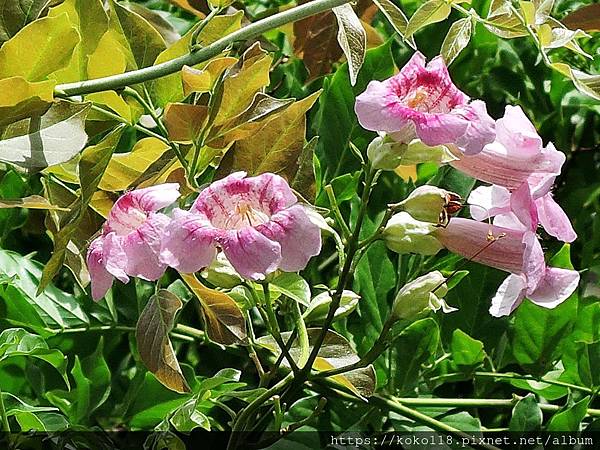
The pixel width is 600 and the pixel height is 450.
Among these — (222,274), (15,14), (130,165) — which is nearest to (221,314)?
(222,274)

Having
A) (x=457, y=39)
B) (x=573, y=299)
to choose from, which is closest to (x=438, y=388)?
(x=573, y=299)

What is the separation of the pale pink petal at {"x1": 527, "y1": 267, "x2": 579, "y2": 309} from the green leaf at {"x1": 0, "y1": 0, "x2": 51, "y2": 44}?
36 cm

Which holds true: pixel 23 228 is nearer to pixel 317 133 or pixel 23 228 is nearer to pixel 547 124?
pixel 317 133

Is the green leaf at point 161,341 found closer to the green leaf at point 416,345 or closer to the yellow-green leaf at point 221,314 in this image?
the yellow-green leaf at point 221,314

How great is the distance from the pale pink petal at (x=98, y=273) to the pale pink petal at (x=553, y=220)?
25 centimetres

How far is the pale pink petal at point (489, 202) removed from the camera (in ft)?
1.78

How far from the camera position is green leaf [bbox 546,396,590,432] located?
66cm

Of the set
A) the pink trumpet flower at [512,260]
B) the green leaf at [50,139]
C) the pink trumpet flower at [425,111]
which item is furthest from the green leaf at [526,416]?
the green leaf at [50,139]

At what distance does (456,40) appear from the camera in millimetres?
540

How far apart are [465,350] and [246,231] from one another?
294mm

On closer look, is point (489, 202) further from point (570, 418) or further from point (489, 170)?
point (570, 418)

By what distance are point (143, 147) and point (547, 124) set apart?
440mm

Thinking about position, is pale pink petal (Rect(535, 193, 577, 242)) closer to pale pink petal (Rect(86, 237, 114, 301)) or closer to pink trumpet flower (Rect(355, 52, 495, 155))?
pink trumpet flower (Rect(355, 52, 495, 155))

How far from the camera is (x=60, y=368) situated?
65cm
